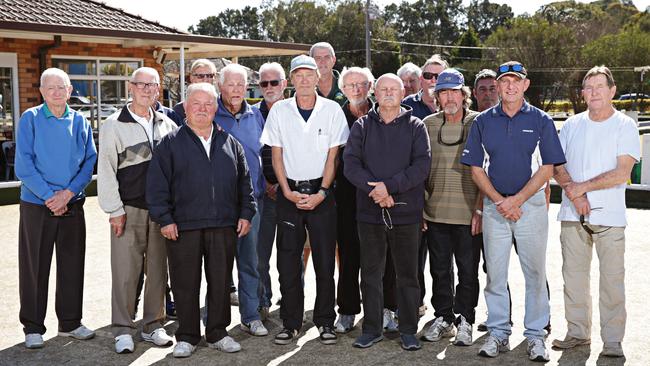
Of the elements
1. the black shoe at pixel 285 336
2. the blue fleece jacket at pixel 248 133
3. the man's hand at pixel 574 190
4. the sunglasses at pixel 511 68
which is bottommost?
the black shoe at pixel 285 336

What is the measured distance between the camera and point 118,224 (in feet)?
16.1

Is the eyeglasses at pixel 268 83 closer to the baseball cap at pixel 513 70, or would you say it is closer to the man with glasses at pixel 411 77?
the man with glasses at pixel 411 77

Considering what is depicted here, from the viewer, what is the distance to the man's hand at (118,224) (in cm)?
491

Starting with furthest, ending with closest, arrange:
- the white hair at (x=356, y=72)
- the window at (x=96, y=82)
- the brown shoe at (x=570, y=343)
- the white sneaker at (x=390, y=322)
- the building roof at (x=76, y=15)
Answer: the window at (x=96, y=82), the building roof at (x=76, y=15), the white sneaker at (x=390, y=322), the white hair at (x=356, y=72), the brown shoe at (x=570, y=343)

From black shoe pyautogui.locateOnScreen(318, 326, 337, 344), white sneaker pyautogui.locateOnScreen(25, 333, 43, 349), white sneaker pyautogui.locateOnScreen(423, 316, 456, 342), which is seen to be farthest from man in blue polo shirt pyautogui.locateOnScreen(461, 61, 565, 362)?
white sneaker pyautogui.locateOnScreen(25, 333, 43, 349)

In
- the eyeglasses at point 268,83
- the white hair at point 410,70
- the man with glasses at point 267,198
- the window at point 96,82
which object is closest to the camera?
the man with glasses at point 267,198

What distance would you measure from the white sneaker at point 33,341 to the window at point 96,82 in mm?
10711

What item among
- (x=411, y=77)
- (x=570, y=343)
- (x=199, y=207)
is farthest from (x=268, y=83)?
(x=570, y=343)

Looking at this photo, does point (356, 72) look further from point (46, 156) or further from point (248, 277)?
point (46, 156)

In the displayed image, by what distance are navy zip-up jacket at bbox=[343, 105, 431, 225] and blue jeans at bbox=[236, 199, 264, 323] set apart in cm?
101

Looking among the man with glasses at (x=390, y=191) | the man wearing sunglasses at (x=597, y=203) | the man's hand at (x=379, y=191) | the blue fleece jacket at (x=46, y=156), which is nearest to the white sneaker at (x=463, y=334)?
the man with glasses at (x=390, y=191)

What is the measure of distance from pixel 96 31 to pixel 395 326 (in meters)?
10.0

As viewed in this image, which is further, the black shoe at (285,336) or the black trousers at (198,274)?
the black shoe at (285,336)

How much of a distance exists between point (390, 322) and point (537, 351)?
3.62ft
